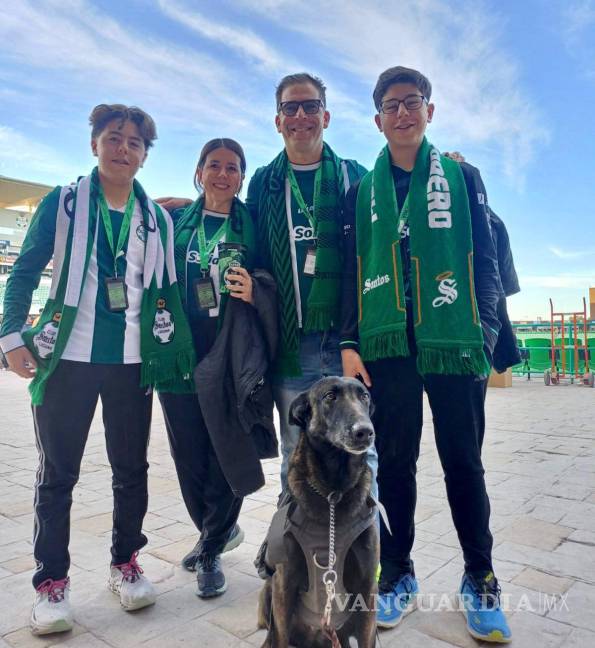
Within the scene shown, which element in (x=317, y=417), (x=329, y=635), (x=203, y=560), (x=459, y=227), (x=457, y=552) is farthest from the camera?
(x=457, y=552)

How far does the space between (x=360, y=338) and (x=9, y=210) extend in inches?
1790

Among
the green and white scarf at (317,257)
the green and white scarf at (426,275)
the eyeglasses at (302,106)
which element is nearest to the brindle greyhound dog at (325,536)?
the green and white scarf at (426,275)

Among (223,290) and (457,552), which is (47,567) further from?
(457,552)

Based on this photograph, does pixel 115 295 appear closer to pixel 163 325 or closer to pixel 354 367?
pixel 163 325

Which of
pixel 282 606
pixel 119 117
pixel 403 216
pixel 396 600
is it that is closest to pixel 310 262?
pixel 403 216

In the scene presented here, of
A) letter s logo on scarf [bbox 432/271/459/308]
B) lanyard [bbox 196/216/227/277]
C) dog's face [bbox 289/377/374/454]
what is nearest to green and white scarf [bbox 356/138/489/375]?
letter s logo on scarf [bbox 432/271/459/308]

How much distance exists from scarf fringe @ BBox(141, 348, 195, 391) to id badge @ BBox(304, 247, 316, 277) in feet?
2.36

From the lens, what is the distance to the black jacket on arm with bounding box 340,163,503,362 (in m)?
2.30

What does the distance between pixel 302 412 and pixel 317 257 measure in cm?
78

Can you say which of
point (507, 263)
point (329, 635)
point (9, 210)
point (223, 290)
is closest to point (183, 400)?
point (223, 290)

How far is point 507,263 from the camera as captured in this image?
8.31ft

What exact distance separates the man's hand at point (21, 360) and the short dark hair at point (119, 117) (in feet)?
3.67

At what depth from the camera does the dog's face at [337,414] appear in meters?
1.86

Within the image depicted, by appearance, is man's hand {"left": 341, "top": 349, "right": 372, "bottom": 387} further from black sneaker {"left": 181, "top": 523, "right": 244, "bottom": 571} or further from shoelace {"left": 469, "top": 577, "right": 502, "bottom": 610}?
black sneaker {"left": 181, "top": 523, "right": 244, "bottom": 571}
